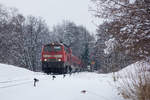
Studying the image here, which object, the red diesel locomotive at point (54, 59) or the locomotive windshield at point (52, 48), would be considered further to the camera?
the locomotive windshield at point (52, 48)

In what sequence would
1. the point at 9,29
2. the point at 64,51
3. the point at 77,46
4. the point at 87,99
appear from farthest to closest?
the point at 77,46 < the point at 9,29 < the point at 64,51 < the point at 87,99

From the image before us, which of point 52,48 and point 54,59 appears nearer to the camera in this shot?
point 54,59

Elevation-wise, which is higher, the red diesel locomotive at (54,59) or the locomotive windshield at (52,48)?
the locomotive windshield at (52,48)

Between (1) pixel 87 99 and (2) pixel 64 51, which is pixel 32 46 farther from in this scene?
(1) pixel 87 99

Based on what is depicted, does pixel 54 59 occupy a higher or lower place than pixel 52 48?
lower

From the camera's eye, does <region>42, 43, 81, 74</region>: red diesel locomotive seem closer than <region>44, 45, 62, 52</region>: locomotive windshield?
Yes

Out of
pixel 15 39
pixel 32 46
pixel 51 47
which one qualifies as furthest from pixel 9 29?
pixel 51 47

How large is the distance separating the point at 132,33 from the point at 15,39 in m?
35.3

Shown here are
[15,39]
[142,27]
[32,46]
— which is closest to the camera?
[142,27]

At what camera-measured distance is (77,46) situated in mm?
60688

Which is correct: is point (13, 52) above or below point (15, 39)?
below

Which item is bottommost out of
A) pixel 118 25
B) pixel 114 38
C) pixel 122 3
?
pixel 114 38

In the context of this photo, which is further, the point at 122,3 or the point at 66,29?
the point at 66,29

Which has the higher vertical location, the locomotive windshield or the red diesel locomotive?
the locomotive windshield
